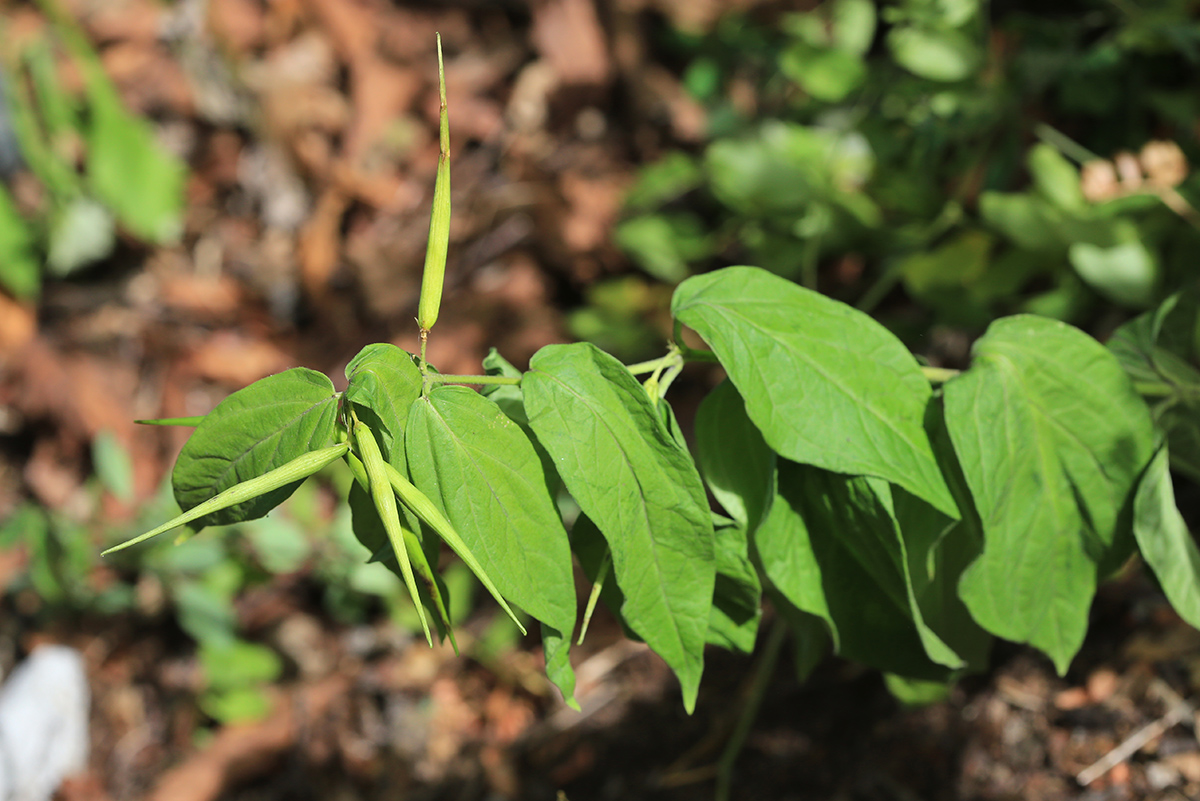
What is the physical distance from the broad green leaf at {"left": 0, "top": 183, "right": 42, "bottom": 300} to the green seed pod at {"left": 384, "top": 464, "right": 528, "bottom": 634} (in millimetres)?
2551

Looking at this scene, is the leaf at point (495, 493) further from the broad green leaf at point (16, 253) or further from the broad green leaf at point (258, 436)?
the broad green leaf at point (16, 253)

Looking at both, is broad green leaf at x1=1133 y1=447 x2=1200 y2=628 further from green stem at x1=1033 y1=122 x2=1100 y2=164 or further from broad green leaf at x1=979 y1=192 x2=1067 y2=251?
green stem at x1=1033 y1=122 x2=1100 y2=164

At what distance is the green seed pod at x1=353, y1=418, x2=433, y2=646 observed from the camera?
2.09 ft

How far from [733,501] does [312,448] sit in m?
0.42

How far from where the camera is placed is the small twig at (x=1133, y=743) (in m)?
1.29

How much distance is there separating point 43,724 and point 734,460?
2092mm

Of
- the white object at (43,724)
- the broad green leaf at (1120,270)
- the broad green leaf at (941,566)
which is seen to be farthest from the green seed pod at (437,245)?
the white object at (43,724)

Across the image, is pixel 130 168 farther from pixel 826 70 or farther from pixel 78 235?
pixel 826 70

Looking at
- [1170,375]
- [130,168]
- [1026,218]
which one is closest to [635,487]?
[1170,375]

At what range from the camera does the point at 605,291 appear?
7.70 feet

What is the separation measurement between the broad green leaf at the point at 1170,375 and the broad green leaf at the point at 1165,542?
14 centimetres

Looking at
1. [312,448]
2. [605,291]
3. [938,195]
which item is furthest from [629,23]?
[312,448]

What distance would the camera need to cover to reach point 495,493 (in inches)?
29.2

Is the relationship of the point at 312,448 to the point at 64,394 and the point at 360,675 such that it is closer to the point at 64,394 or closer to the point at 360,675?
the point at 360,675
